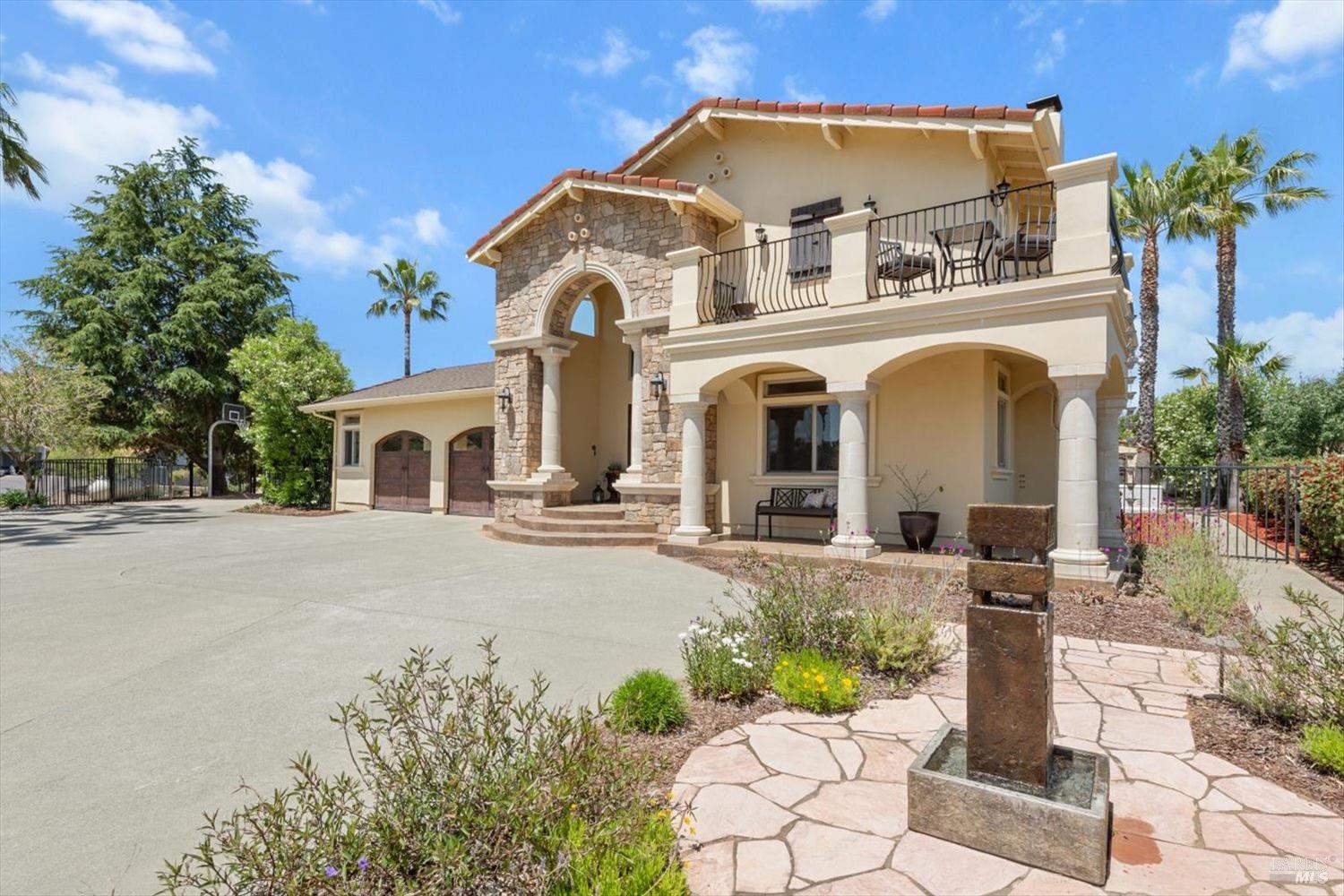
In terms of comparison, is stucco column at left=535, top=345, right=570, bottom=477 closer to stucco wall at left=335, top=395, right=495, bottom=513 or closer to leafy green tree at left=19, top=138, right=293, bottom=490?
stucco wall at left=335, top=395, right=495, bottom=513

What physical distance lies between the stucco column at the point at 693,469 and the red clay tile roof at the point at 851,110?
16.6 ft

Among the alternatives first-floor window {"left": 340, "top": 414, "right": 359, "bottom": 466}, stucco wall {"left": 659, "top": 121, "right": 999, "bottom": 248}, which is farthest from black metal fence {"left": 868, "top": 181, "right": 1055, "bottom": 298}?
first-floor window {"left": 340, "top": 414, "right": 359, "bottom": 466}

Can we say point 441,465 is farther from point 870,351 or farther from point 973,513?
point 973,513

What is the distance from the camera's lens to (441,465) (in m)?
17.6

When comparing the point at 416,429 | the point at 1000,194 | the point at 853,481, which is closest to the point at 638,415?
the point at 853,481

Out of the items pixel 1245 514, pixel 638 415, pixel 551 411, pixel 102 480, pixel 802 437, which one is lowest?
pixel 1245 514

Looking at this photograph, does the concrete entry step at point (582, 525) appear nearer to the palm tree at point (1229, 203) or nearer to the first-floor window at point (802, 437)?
the first-floor window at point (802, 437)

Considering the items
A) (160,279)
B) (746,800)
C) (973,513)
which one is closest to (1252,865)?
(973,513)

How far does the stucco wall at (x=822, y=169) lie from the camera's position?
1005 cm

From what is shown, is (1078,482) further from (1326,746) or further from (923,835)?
(923,835)

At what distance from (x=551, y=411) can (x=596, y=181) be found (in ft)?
15.1

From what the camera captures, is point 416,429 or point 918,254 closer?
point 918,254

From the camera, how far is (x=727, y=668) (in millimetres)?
4258

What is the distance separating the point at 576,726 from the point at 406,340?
113 ft
